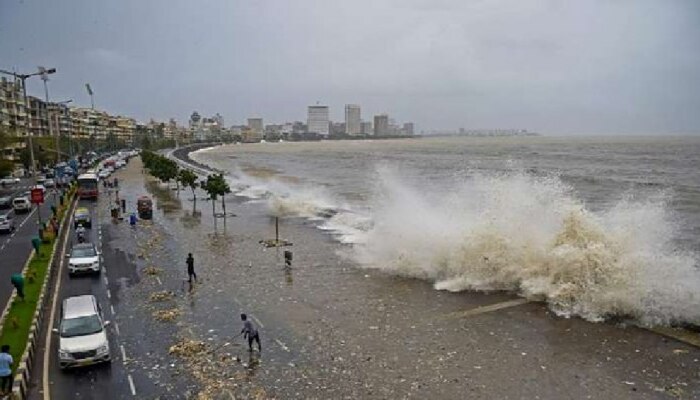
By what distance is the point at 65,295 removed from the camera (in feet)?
75.7

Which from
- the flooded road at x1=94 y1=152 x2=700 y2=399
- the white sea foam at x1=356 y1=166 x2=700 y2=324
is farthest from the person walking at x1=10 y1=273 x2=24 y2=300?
the white sea foam at x1=356 y1=166 x2=700 y2=324

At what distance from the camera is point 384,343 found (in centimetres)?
1830

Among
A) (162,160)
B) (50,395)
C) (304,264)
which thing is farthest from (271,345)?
(162,160)

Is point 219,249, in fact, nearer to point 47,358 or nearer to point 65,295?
point 65,295

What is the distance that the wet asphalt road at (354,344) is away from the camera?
594 inches

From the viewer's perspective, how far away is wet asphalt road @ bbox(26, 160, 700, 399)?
15.1 meters

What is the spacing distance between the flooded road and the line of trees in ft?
61.9

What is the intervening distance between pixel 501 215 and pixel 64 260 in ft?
74.2

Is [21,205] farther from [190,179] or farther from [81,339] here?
[81,339]

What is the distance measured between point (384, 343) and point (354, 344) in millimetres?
947

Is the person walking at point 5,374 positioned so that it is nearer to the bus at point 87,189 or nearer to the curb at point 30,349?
the curb at point 30,349

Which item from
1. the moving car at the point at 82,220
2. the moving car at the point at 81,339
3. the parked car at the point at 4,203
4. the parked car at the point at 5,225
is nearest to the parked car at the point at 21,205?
the parked car at the point at 4,203

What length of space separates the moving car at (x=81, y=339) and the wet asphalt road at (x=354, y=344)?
0.36m

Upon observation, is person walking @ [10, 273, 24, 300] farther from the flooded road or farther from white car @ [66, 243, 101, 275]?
white car @ [66, 243, 101, 275]
